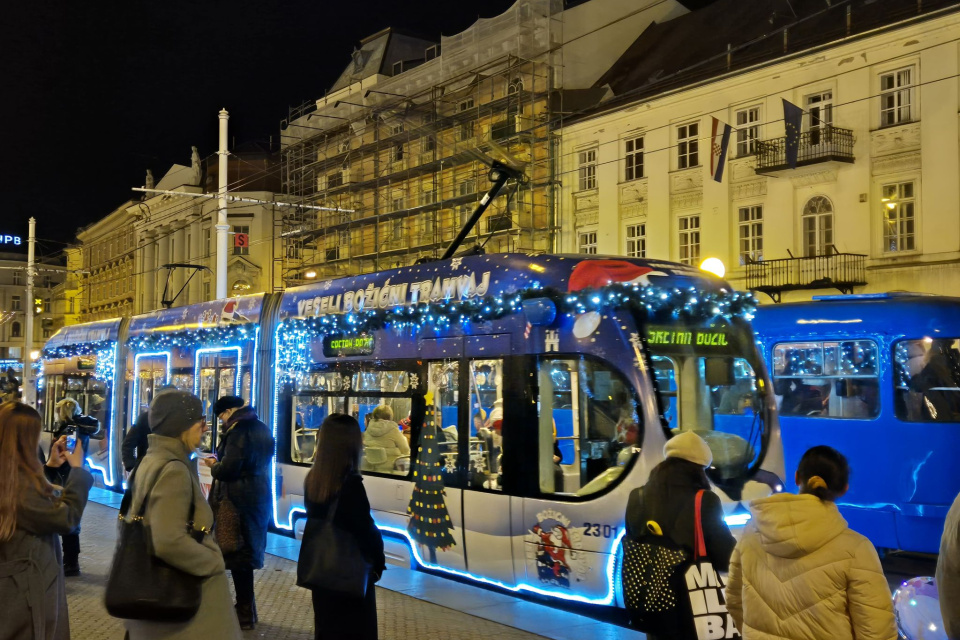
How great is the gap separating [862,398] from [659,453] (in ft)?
19.0

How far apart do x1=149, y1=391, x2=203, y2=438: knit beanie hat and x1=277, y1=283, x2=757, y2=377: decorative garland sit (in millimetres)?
4553

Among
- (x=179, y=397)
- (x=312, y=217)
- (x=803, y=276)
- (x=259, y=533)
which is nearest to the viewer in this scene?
(x=179, y=397)

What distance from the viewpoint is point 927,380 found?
11.8 meters

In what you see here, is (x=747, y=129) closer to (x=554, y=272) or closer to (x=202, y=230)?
(x=554, y=272)

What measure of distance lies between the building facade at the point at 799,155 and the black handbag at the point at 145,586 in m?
19.7

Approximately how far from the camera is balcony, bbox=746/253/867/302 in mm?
24531

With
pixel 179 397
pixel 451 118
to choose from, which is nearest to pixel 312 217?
pixel 451 118

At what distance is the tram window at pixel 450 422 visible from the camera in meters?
9.00

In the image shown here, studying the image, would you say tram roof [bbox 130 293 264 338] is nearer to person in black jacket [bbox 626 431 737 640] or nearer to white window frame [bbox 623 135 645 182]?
person in black jacket [bbox 626 431 737 640]

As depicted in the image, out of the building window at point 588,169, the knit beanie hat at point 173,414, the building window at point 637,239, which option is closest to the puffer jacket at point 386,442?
the knit beanie hat at point 173,414

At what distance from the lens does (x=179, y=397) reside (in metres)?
4.27

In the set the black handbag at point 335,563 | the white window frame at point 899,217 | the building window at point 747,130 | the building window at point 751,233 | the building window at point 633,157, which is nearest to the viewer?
the black handbag at point 335,563

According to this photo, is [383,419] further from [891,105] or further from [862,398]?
[891,105]

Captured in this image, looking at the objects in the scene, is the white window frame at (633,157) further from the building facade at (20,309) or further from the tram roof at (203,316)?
the building facade at (20,309)
